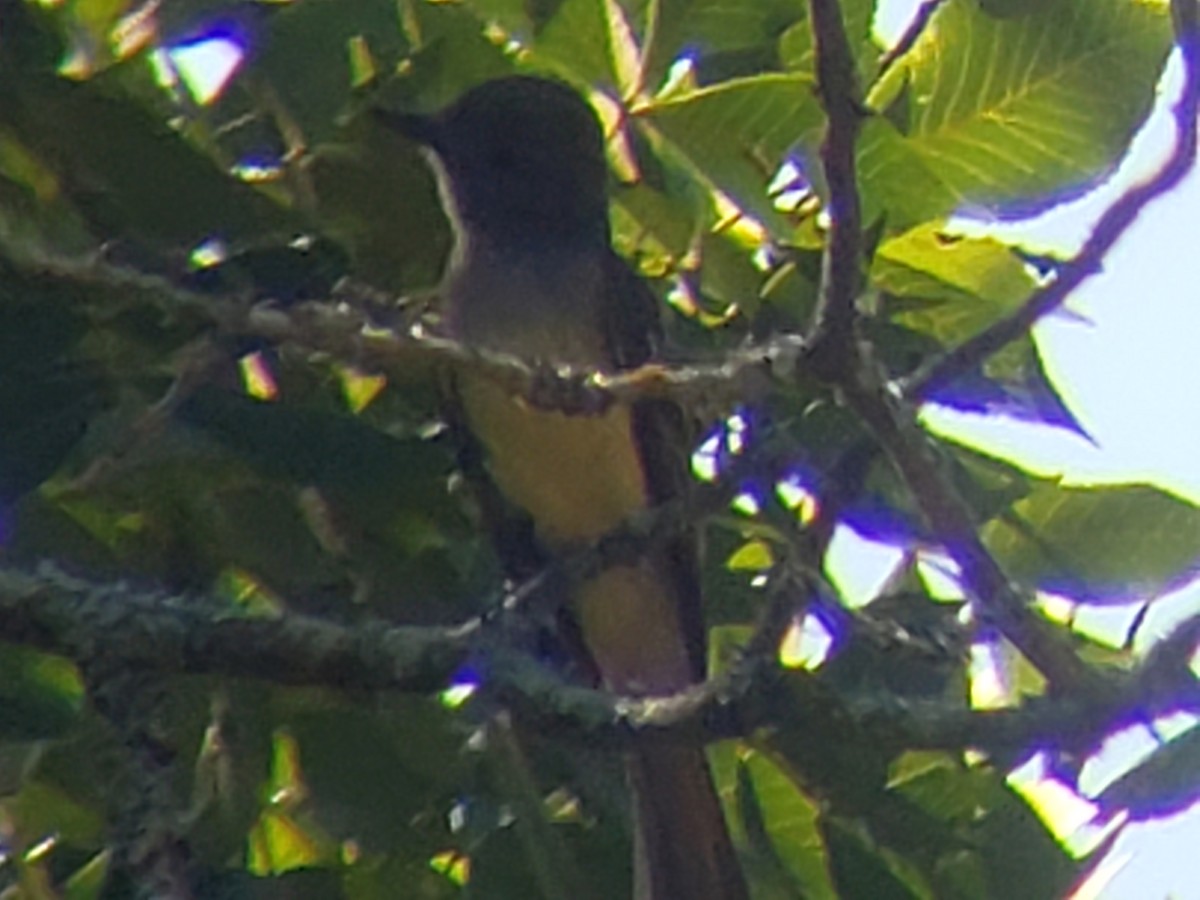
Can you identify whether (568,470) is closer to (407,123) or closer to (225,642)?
(407,123)

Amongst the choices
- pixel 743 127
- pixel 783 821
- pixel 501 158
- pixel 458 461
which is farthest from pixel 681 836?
pixel 501 158

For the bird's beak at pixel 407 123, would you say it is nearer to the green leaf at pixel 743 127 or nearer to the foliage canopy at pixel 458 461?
the foliage canopy at pixel 458 461

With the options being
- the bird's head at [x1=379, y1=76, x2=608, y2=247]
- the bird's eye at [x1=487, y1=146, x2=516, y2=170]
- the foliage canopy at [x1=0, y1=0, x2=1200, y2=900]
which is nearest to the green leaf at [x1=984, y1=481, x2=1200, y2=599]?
the foliage canopy at [x1=0, y1=0, x2=1200, y2=900]

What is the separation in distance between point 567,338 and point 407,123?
2.48 feet

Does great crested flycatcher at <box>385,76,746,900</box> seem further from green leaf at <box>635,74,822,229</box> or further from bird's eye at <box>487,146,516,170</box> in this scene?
green leaf at <box>635,74,822,229</box>

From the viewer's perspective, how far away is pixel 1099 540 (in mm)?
2383

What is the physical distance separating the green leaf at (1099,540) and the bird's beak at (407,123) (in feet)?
2.18

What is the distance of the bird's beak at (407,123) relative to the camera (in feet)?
8.41

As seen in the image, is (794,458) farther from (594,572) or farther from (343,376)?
(343,376)

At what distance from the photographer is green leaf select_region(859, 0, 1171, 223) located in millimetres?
2438

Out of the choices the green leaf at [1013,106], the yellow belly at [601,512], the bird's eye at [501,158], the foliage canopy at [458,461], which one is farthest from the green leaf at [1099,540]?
the bird's eye at [501,158]

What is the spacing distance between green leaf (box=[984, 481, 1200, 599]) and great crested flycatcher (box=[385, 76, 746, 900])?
318 millimetres

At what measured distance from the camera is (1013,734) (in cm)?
177

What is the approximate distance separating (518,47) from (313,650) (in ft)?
2.89
